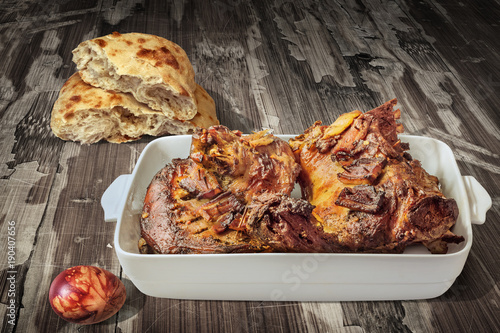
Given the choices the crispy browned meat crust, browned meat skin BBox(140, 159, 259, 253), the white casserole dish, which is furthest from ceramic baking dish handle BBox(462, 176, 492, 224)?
browned meat skin BBox(140, 159, 259, 253)

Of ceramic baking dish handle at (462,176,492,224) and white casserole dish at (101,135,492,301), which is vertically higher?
ceramic baking dish handle at (462,176,492,224)

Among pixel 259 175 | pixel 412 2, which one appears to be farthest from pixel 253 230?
pixel 412 2

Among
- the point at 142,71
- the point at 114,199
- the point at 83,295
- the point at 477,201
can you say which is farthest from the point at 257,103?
the point at 83,295

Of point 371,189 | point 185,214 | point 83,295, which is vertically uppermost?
point 371,189

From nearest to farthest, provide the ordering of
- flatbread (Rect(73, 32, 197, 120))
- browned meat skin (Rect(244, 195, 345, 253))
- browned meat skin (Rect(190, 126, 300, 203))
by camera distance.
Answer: browned meat skin (Rect(244, 195, 345, 253))
browned meat skin (Rect(190, 126, 300, 203))
flatbread (Rect(73, 32, 197, 120))

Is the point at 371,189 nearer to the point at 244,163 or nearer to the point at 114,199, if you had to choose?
the point at 244,163

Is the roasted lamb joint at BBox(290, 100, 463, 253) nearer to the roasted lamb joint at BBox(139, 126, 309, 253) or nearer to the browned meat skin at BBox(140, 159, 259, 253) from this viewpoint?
the roasted lamb joint at BBox(139, 126, 309, 253)

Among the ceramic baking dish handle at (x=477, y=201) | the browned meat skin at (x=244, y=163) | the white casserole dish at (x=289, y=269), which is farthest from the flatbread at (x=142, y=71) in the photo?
the ceramic baking dish handle at (x=477, y=201)
